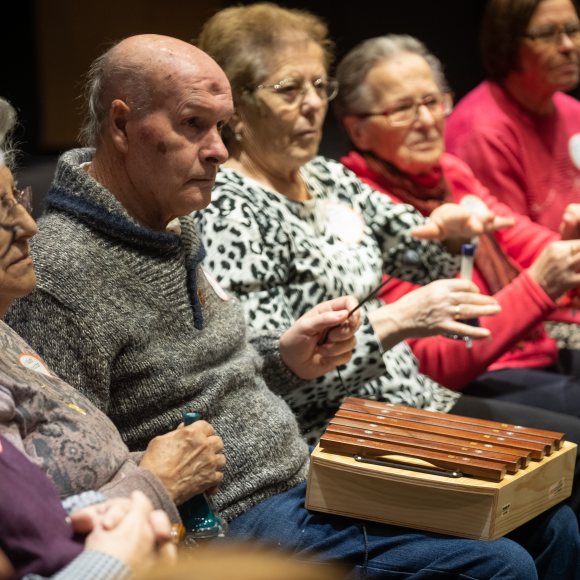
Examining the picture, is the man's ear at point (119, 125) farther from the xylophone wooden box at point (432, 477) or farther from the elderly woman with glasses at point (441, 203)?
the elderly woman with glasses at point (441, 203)

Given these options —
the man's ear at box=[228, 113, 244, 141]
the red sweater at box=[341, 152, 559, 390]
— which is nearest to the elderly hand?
the red sweater at box=[341, 152, 559, 390]

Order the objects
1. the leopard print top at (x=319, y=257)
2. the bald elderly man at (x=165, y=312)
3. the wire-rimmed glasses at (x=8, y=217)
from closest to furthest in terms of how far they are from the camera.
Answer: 1. the wire-rimmed glasses at (x=8, y=217)
2. the bald elderly man at (x=165, y=312)
3. the leopard print top at (x=319, y=257)

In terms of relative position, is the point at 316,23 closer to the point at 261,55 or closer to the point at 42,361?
the point at 261,55

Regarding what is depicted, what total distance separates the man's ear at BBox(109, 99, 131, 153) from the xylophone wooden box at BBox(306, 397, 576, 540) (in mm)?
650

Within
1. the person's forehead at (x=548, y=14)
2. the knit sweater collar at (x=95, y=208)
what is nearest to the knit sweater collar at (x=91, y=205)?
the knit sweater collar at (x=95, y=208)

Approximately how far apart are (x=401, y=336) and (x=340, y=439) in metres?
0.57

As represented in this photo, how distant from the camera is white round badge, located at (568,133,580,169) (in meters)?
3.56

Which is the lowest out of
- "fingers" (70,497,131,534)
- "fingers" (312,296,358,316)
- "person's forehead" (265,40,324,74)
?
"fingers" (312,296,358,316)

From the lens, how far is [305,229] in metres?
2.50

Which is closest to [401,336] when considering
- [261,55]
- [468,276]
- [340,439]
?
[468,276]

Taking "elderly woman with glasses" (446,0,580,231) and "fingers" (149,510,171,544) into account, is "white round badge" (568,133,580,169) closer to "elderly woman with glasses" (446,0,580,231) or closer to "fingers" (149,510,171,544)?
"elderly woman with glasses" (446,0,580,231)

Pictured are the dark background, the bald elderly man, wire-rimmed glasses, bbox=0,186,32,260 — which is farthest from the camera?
the dark background

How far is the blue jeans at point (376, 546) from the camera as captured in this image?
1893 mm

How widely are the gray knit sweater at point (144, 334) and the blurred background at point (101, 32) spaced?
300 cm
